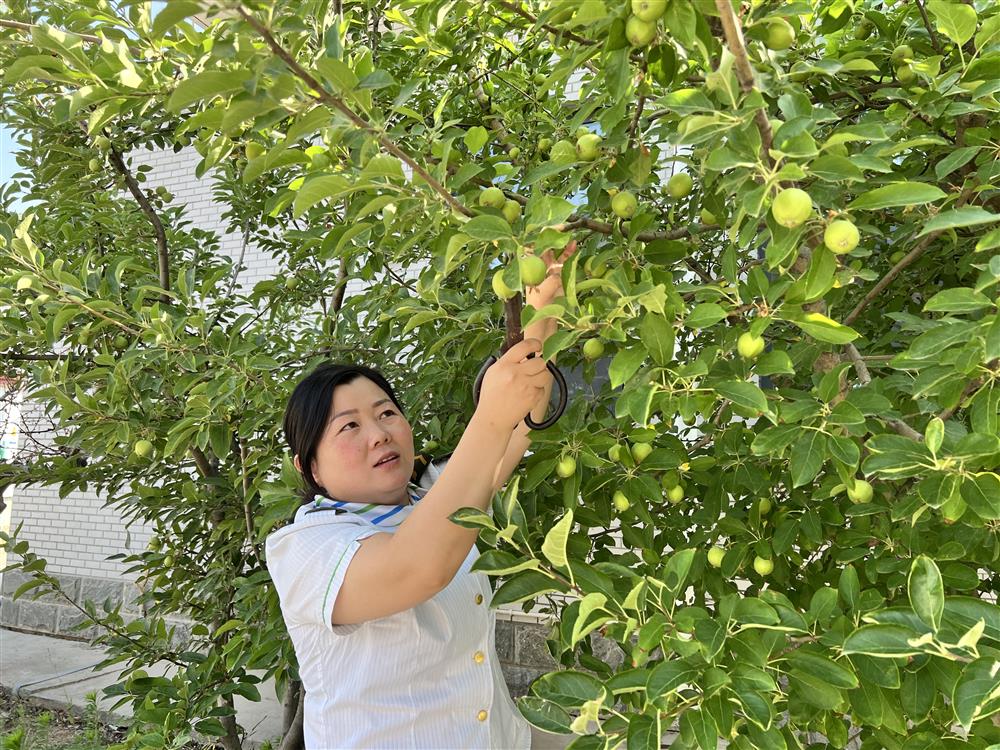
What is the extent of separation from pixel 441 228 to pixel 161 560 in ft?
6.88

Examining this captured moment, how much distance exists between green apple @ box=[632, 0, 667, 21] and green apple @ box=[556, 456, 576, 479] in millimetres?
713

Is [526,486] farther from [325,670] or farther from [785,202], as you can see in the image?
[785,202]

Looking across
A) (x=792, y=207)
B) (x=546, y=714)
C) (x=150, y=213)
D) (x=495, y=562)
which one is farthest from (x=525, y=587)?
(x=150, y=213)

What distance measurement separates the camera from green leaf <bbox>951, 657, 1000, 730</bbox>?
84 centimetres

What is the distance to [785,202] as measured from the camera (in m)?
0.94

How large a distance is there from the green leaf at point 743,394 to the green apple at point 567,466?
321 mm

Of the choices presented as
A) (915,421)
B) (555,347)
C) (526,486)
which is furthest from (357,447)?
(915,421)

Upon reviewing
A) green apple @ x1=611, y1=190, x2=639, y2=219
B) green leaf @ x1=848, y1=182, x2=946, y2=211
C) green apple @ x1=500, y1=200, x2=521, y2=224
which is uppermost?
green apple @ x1=500, y1=200, x2=521, y2=224

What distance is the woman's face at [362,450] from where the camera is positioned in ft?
5.18

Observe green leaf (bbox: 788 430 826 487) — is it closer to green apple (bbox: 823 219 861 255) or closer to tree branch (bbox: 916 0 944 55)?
green apple (bbox: 823 219 861 255)

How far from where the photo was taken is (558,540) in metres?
0.98

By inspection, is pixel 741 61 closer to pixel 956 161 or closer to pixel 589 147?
pixel 589 147

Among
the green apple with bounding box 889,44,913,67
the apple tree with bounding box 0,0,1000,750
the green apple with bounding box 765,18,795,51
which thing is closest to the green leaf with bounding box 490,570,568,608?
the apple tree with bounding box 0,0,1000,750

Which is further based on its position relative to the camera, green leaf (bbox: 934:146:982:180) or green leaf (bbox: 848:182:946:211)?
green leaf (bbox: 934:146:982:180)
